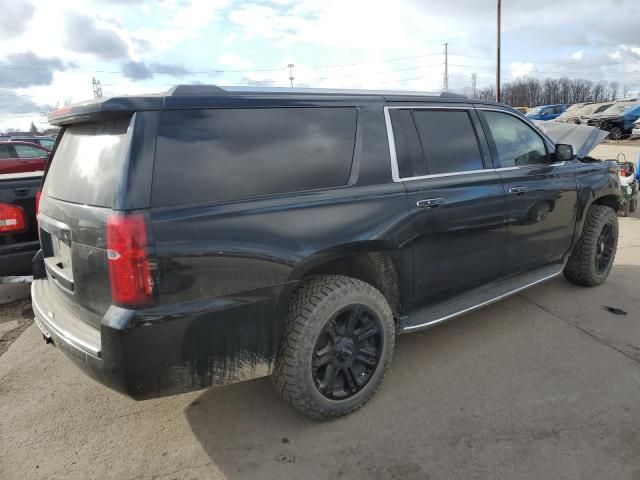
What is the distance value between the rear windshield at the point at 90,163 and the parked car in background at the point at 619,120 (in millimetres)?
26666

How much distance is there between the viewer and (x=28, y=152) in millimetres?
12703

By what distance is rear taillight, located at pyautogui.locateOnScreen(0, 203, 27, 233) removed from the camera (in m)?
4.05

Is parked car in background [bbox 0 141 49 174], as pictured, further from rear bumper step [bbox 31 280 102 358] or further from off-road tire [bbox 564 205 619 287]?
off-road tire [bbox 564 205 619 287]

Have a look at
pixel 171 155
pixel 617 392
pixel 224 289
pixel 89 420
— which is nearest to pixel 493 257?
pixel 617 392

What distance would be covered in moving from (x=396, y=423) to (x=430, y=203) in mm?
1341

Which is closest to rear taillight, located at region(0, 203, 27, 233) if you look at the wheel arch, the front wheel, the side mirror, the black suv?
the black suv

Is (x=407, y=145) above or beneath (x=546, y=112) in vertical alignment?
beneath

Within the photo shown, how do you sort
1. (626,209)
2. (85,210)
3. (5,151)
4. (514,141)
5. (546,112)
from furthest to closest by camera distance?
(546,112)
(5,151)
(626,209)
(514,141)
(85,210)

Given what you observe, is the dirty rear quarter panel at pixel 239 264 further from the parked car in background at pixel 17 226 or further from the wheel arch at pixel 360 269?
the parked car in background at pixel 17 226

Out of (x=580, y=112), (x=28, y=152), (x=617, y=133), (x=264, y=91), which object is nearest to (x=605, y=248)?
(x=264, y=91)

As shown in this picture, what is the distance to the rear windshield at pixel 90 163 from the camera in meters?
2.20

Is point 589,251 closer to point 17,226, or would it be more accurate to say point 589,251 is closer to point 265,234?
point 265,234

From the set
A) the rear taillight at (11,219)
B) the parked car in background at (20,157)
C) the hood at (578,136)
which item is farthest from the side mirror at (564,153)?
the parked car in background at (20,157)

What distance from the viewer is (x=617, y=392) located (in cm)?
299
